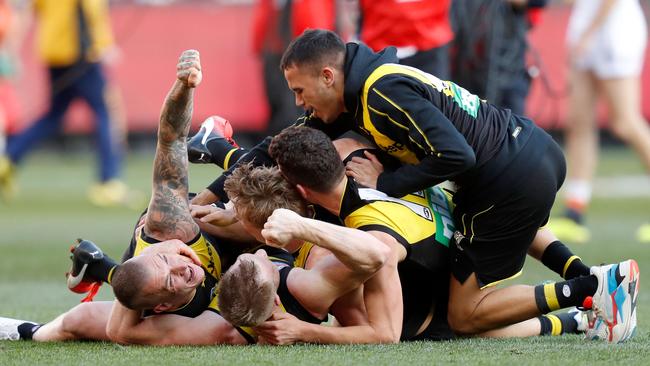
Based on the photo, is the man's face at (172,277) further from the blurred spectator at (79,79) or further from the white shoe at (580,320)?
the blurred spectator at (79,79)

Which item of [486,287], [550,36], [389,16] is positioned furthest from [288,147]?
[550,36]

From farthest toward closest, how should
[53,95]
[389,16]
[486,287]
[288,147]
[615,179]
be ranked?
[615,179], [53,95], [389,16], [486,287], [288,147]

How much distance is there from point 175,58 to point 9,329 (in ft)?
42.3

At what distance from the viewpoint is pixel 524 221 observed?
5316 mm

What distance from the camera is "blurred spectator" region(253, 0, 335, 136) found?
381 inches

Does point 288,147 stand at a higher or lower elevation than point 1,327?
higher

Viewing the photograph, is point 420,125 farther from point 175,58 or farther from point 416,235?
point 175,58

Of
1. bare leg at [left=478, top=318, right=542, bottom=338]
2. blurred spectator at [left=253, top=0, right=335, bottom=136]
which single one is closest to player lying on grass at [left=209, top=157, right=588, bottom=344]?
bare leg at [left=478, top=318, right=542, bottom=338]

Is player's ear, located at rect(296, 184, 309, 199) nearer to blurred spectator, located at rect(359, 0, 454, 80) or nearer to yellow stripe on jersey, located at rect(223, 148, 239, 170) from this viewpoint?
yellow stripe on jersey, located at rect(223, 148, 239, 170)

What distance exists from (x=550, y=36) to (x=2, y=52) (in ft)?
26.9

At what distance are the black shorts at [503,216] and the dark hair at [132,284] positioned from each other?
1418 millimetres

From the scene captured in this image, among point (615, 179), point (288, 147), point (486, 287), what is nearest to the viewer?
point (288, 147)

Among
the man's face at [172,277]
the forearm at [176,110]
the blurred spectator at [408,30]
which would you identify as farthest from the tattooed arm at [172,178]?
the blurred spectator at [408,30]

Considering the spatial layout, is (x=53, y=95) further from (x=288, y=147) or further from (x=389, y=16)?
(x=288, y=147)
